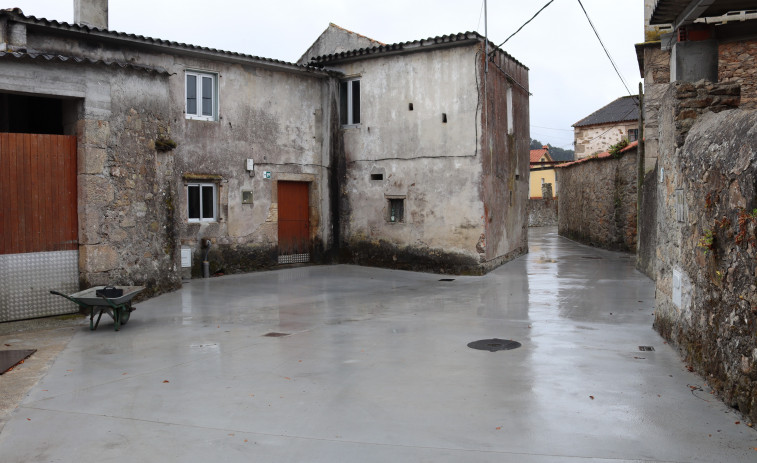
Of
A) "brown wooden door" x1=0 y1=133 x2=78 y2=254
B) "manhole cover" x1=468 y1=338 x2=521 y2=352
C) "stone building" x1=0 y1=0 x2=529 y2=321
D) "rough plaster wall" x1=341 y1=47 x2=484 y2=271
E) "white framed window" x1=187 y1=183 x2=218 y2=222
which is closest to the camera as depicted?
"manhole cover" x1=468 y1=338 x2=521 y2=352

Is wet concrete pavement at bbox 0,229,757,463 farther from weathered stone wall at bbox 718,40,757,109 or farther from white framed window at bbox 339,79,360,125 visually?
white framed window at bbox 339,79,360,125

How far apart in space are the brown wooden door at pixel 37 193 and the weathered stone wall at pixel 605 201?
51.4ft

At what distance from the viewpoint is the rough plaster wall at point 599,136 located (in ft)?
129

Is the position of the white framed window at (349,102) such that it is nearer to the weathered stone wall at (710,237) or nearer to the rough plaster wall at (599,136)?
the weathered stone wall at (710,237)

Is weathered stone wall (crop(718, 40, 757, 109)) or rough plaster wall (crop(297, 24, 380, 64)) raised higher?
rough plaster wall (crop(297, 24, 380, 64))

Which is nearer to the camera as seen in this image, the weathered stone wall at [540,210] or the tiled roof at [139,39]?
the tiled roof at [139,39]

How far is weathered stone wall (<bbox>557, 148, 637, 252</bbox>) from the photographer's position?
19.6 metres

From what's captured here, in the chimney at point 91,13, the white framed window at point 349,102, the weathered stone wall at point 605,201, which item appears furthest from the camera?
the weathered stone wall at point 605,201

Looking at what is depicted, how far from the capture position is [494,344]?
736 centimetres

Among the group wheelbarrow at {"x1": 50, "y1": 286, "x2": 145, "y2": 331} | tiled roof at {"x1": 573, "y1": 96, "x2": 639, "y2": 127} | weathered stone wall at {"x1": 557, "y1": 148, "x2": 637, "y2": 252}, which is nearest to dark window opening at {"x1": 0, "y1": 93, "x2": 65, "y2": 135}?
wheelbarrow at {"x1": 50, "y1": 286, "x2": 145, "y2": 331}

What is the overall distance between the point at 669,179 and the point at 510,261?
10.1m

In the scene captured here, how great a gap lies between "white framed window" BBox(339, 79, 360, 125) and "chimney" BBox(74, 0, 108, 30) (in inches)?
234

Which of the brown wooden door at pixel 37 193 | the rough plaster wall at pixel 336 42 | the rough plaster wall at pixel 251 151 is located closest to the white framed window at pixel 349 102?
the rough plaster wall at pixel 251 151

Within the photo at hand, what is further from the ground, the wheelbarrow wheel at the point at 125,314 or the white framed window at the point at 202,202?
the white framed window at the point at 202,202
